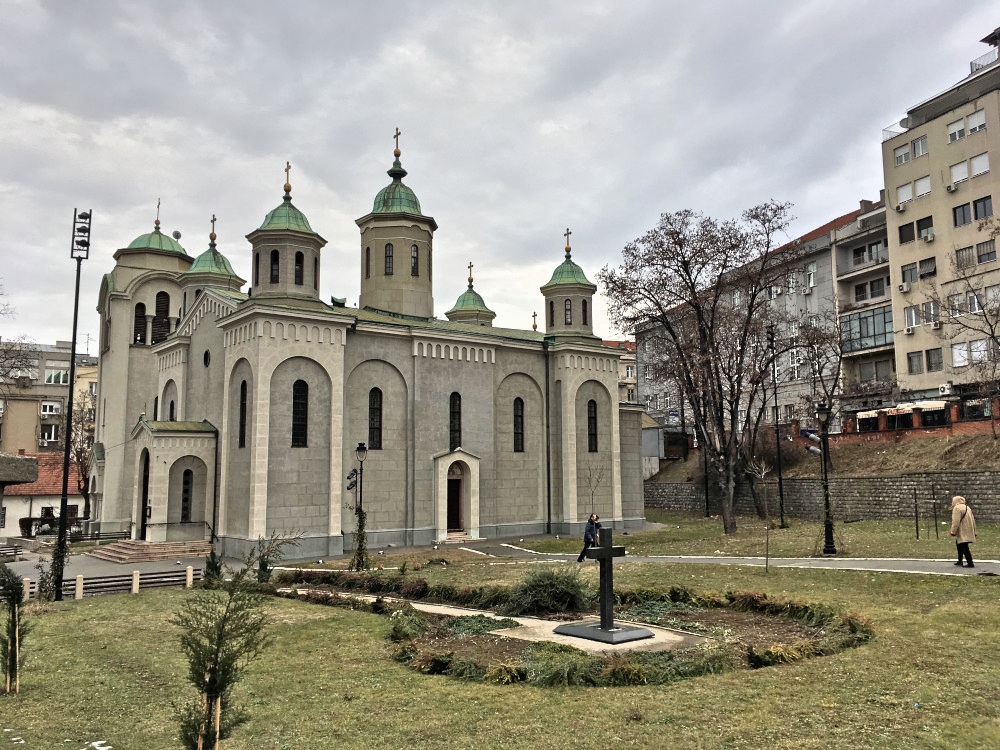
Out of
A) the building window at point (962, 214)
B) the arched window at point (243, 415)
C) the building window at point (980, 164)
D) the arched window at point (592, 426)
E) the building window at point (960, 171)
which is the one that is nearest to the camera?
the arched window at point (243, 415)

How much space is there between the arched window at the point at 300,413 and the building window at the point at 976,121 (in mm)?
35980

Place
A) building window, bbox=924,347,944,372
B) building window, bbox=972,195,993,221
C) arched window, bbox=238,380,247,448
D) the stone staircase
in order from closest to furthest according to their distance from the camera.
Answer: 1. the stone staircase
2. arched window, bbox=238,380,247,448
3. building window, bbox=972,195,993,221
4. building window, bbox=924,347,944,372

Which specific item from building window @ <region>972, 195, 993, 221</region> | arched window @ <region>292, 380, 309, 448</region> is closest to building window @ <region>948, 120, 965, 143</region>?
building window @ <region>972, 195, 993, 221</region>

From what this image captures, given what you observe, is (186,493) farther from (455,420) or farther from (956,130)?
(956,130)

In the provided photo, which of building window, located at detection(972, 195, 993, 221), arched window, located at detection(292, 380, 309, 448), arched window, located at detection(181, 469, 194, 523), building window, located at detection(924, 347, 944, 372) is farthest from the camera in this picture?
building window, located at detection(924, 347, 944, 372)

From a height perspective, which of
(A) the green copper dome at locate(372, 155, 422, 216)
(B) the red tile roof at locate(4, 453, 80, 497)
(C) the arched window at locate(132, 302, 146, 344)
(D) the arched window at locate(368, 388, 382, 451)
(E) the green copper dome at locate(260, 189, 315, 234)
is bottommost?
(B) the red tile roof at locate(4, 453, 80, 497)

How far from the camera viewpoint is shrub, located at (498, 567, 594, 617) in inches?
554

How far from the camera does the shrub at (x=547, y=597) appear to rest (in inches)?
554

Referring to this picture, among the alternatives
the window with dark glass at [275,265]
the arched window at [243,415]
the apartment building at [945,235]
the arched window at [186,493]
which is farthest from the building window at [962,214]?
the arched window at [186,493]

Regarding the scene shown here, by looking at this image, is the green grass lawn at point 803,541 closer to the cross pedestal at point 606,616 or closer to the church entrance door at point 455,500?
the church entrance door at point 455,500

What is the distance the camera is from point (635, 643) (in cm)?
1118

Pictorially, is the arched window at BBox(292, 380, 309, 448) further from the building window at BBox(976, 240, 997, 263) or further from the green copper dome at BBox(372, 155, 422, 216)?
Answer: the building window at BBox(976, 240, 997, 263)

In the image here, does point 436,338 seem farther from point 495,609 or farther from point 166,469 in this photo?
point 495,609

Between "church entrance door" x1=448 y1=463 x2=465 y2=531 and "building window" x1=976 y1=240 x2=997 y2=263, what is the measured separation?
2852cm
